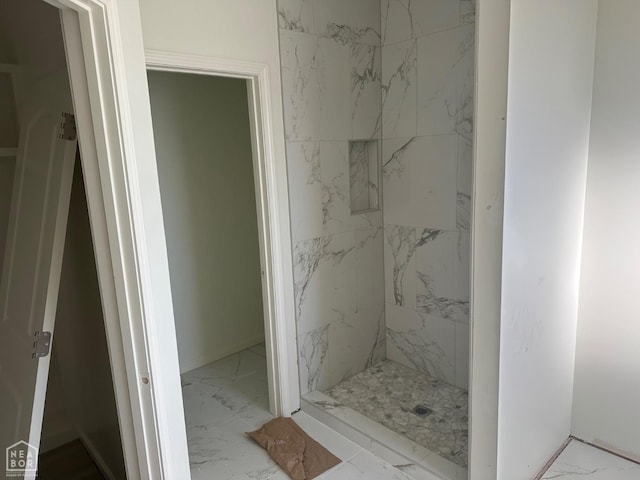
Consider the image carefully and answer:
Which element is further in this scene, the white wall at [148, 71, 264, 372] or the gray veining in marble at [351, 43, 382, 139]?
the white wall at [148, 71, 264, 372]

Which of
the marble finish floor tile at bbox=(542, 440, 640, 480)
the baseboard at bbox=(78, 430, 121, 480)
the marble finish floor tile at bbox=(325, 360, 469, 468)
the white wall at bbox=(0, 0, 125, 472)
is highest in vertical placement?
the white wall at bbox=(0, 0, 125, 472)

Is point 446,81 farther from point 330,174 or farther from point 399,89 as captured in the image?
point 330,174

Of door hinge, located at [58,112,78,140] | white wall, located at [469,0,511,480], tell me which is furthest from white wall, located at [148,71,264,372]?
white wall, located at [469,0,511,480]

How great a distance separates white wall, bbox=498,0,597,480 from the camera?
5.53 feet

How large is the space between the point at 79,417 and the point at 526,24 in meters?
3.28

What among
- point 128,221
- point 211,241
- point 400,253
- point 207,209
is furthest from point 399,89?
point 128,221

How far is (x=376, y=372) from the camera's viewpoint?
327 cm

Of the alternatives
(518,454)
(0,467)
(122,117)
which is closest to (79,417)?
(0,467)

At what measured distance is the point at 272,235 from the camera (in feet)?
8.47

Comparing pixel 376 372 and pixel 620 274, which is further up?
pixel 620 274

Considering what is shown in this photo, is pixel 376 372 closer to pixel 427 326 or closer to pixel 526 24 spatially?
pixel 427 326

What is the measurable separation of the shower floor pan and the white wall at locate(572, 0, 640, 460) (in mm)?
728

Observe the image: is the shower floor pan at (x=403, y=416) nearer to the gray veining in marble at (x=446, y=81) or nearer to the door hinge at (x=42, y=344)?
the door hinge at (x=42, y=344)

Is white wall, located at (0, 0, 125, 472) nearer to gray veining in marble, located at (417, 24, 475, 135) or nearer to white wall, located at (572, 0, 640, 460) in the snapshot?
gray veining in marble, located at (417, 24, 475, 135)
